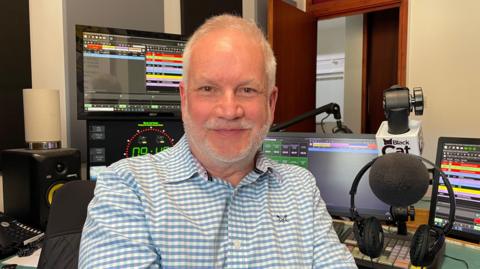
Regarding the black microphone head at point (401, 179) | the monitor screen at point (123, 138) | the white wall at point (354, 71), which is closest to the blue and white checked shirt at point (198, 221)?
the black microphone head at point (401, 179)

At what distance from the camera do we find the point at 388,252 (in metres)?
A: 1.28

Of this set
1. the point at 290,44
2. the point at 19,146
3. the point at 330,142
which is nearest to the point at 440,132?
the point at 290,44

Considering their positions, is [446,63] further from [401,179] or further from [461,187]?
[401,179]

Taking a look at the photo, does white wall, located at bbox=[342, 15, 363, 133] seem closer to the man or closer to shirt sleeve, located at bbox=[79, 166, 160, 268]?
the man

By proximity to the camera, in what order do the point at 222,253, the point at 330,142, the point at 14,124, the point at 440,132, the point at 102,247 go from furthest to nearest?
the point at 440,132 < the point at 14,124 < the point at 330,142 < the point at 222,253 < the point at 102,247

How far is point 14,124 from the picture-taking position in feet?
6.02

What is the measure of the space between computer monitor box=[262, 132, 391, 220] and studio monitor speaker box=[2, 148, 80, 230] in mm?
939

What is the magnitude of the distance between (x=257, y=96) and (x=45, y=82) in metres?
1.34

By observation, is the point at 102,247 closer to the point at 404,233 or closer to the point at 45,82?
the point at 404,233

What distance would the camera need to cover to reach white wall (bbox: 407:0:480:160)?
3051 mm

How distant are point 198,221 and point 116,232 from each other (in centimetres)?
20

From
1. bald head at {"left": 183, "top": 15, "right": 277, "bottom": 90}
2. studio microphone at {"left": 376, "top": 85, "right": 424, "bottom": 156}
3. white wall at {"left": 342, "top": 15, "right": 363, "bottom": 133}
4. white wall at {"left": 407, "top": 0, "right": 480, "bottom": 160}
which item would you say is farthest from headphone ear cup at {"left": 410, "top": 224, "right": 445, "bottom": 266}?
white wall at {"left": 342, "top": 15, "right": 363, "bottom": 133}

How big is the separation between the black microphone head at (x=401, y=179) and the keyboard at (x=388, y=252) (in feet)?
1.14

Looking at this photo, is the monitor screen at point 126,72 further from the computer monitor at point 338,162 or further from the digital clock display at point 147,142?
the computer monitor at point 338,162
